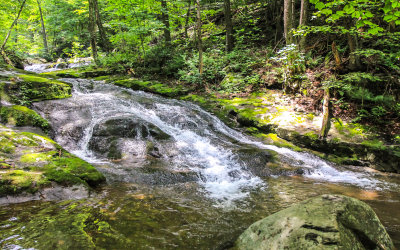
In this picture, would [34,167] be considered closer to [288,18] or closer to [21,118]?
[21,118]

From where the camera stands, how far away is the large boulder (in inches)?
80.8

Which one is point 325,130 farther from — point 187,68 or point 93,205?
point 187,68

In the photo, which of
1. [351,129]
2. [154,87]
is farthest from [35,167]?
[154,87]

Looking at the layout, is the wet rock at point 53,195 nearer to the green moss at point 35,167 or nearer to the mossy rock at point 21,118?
the green moss at point 35,167

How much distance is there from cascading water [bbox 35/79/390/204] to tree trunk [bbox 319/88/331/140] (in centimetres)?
91

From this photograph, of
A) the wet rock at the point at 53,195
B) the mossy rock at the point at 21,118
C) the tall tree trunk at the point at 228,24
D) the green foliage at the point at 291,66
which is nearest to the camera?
the wet rock at the point at 53,195

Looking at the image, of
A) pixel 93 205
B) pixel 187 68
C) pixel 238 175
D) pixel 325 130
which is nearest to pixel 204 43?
pixel 187 68

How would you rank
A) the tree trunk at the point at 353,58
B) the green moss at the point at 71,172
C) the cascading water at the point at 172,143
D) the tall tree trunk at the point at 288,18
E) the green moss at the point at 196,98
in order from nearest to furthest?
1. the green moss at the point at 71,172
2. the cascading water at the point at 172,143
3. the tree trunk at the point at 353,58
4. the tall tree trunk at the point at 288,18
5. the green moss at the point at 196,98

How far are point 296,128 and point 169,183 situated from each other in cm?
509

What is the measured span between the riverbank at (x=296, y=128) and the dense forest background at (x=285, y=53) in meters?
0.41

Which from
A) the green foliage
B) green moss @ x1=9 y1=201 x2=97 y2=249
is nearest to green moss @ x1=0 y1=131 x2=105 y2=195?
green moss @ x1=9 y1=201 x2=97 y2=249

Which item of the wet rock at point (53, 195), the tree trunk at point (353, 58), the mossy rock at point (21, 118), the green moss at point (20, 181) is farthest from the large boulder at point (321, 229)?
the tree trunk at point (353, 58)

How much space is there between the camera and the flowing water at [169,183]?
2.76 meters

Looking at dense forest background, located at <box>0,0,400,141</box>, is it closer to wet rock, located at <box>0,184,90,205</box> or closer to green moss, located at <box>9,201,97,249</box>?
green moss, located at <box>9,201,97,249</box>
